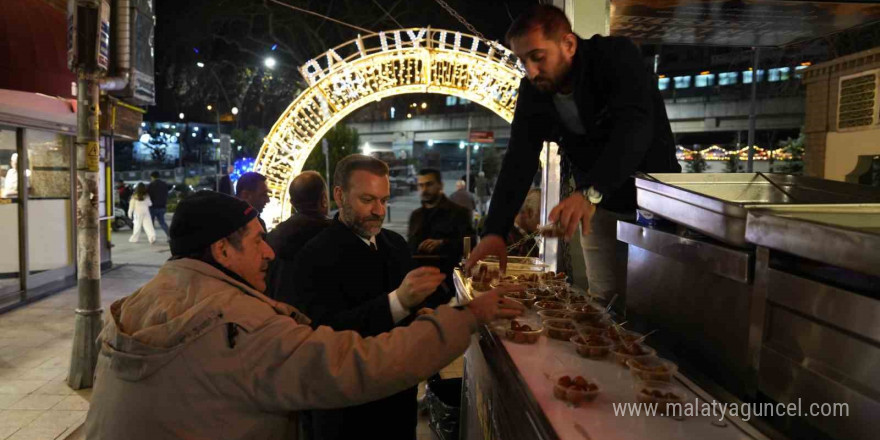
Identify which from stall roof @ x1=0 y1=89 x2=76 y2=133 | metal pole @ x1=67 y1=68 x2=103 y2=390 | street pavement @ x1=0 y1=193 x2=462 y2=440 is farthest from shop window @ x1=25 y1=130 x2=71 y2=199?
metal pole @ x1=67 y1=68 x2=103 y2=390

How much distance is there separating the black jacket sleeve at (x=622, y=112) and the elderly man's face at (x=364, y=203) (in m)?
1.23

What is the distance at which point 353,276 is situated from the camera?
316 cm

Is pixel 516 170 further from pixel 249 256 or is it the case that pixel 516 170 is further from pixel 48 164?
pixel 48 164

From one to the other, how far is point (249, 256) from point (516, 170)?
148 cm

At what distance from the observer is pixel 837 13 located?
3.75 m

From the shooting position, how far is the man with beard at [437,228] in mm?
6379

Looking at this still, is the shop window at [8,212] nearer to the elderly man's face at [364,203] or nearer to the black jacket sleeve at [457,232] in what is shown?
the black jacket sleeve at [457,232]

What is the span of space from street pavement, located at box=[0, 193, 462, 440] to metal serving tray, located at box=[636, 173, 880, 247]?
3.53 m

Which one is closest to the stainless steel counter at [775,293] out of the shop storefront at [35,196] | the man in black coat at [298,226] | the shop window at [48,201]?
the man in black coat at [298,226]

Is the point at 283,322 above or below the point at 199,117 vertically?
below

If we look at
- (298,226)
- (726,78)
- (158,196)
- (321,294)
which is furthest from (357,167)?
(726,78)

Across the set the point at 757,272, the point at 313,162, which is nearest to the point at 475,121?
the point at 313,162

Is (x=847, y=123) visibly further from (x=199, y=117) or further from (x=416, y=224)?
(x=199, y=117)

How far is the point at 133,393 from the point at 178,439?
21cm
